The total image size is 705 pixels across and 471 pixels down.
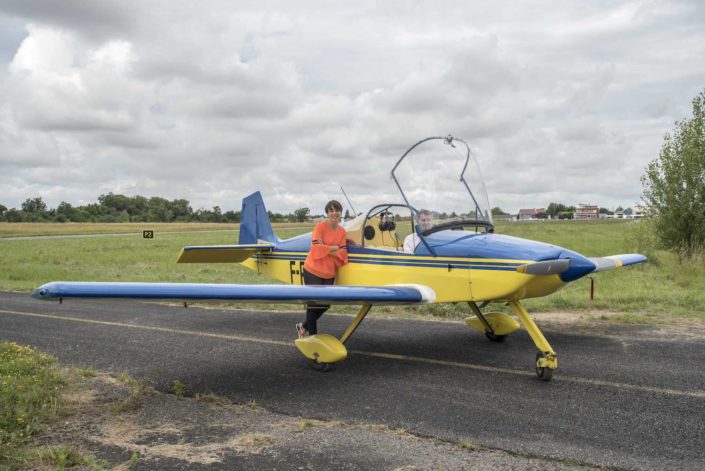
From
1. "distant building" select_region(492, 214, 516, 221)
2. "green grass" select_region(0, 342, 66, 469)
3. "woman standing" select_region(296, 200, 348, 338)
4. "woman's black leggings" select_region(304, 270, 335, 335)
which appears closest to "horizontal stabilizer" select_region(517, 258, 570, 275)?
"distant building" select_region(492, 214, 516, 221)

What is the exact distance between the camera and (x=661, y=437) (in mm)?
4449

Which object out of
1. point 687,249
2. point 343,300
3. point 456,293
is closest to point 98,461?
point 343,300

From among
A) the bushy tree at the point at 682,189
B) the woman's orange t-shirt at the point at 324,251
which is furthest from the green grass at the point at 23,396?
the bushy tree at the point at 682,189

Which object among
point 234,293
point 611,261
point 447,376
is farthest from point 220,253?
point 611,261

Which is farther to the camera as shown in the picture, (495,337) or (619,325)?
(619,325)

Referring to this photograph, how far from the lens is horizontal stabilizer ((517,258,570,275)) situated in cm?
590

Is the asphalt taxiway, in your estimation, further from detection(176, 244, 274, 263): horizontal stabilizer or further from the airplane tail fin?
the airplane tail fin

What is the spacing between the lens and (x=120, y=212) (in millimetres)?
122438

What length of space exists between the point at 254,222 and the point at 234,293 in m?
5.69

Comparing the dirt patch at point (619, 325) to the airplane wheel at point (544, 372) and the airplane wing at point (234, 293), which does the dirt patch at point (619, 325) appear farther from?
the airplane wing at point (234, 293)

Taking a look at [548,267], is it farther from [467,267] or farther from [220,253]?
[220,253]

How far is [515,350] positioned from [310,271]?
3.07 metres

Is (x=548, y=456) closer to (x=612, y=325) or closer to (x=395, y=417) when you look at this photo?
(x=395, y=417)

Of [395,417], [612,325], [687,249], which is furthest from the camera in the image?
[687,249]
